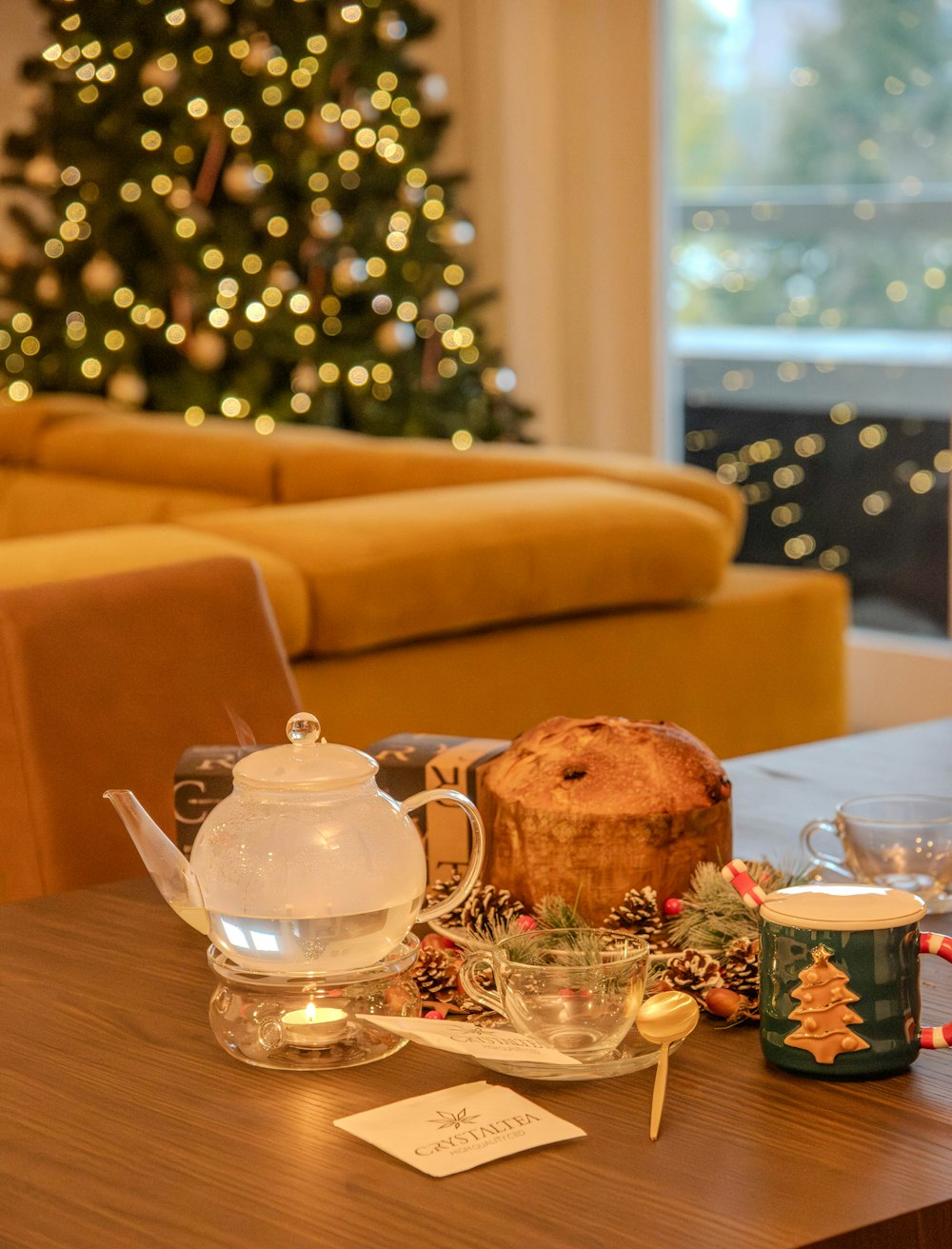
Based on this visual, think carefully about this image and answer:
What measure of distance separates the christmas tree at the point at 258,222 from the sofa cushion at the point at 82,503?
0.72 metres

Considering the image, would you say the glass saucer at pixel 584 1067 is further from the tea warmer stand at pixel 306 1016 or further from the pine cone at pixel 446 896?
the pine cone at pixel 446 896

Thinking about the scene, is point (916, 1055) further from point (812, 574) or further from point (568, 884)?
point (812, 574)

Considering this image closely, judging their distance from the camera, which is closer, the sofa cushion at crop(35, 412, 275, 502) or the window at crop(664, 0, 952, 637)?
the sofa cushion at crop(35, 412, 275, 502)

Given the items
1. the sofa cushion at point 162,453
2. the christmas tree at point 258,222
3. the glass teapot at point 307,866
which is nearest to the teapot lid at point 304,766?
the glass teapot at point 307,866

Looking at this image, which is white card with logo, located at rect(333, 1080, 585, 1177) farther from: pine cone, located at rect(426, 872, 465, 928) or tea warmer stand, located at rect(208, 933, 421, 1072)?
pine cone, located at rect(426, 872, 465, 928)

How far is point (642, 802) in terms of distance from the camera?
1.00 metres

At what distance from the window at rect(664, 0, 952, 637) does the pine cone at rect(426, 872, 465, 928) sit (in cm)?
390

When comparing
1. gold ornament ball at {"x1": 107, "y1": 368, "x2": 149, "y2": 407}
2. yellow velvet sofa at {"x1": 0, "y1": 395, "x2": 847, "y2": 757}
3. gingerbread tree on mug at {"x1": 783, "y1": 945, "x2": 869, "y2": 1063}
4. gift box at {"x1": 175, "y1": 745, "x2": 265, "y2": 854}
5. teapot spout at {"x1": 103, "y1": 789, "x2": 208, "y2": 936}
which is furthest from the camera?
gold ornament ball at {"x1": 107, "y1": 368, "x2": 149, "y2": 407}

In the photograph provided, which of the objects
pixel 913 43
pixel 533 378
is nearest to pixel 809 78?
pixel 913 43

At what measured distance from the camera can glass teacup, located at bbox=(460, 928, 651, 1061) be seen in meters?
0.85

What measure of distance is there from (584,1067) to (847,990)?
0.43ft

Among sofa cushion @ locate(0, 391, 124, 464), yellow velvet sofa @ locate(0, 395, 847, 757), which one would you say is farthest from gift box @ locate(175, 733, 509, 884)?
sofa cushion @ locate(0, 391, 124, 464)

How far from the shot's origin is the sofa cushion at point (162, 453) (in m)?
4.23

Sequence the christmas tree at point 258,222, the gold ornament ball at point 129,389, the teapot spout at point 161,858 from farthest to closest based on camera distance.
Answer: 1. the christmas tree at point 258,222
2. the gold ornament ball at point 129,389
3. the teapot spout at point 161,858
